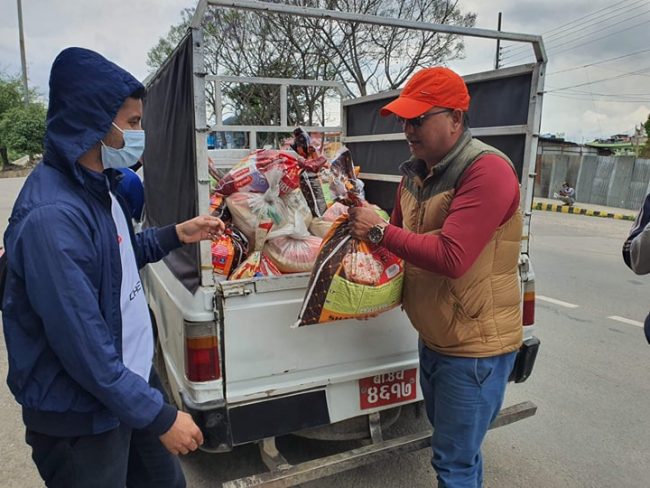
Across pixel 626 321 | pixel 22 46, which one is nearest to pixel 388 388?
pixel 626 321

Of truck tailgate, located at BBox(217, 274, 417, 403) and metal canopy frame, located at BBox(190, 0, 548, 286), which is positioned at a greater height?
metal canopy frame, located at BBox(190, 0, 548, 286)

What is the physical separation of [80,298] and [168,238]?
79 cm

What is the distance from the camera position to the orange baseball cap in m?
1.75

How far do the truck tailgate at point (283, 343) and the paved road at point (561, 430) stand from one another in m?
0.74

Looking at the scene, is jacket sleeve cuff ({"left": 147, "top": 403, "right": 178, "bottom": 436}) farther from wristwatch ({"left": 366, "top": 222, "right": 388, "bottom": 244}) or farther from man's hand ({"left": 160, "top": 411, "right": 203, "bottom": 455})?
wristwatch ({"left": 366, "top": 222, "right": 388, "bottom": 244})

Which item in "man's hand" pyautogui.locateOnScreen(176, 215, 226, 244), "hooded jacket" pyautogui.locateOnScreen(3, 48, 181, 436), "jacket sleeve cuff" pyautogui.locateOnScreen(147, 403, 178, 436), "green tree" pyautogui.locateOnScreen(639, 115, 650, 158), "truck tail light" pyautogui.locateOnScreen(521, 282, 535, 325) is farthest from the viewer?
"green tree" pyautogui.locateOnScreen(639, 115, 650, 158)

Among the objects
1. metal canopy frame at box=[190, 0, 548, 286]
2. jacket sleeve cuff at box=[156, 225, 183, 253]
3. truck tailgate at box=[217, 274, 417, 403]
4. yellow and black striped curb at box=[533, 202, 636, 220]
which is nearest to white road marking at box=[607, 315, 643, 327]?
metal canopy frame at box=[190, 0, 548, 286]

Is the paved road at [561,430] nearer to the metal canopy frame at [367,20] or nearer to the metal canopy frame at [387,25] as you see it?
the metal canopy frame at [387,25]

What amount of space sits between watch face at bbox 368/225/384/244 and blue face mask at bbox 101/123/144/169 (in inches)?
33.3

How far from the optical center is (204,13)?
6.15 feet

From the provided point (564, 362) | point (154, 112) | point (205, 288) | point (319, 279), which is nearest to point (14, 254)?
point (205, 288)

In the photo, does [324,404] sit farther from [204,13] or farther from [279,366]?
[204,13]

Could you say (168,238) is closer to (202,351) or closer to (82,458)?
(202,351)

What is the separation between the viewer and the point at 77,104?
52.7 inches
